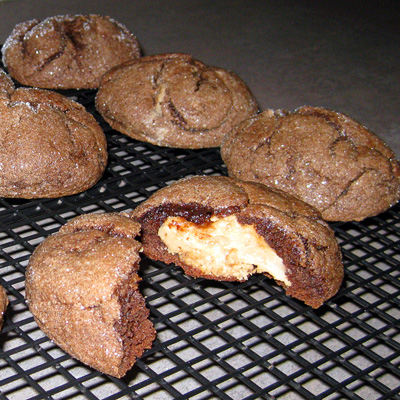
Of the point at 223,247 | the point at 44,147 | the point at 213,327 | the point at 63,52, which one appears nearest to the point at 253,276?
the point at 223,247

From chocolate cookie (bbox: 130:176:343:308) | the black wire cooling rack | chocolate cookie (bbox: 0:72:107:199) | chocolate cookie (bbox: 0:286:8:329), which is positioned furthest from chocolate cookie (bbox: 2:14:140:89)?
chocolate cookie (bbox: 0:286:8:329)

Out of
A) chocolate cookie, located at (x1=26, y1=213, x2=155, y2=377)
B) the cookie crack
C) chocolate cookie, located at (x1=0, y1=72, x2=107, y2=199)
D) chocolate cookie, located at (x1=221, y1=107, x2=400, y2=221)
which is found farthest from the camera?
the cookie crack

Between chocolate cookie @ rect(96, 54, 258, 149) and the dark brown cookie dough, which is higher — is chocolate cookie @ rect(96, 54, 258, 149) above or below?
above

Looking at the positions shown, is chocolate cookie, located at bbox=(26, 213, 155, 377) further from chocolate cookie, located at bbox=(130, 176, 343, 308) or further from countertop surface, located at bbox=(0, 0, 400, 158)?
countertop surface, located at bbox=(0, 0, 400, 158)

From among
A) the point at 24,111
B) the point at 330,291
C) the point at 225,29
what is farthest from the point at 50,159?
the point at 225,29

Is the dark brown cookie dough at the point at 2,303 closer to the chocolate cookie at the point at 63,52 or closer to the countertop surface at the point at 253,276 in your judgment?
the countertop surface at the point at 253,276

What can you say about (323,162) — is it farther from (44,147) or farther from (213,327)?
(44,147)
